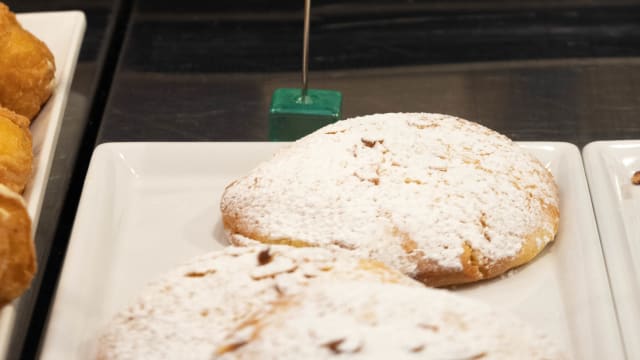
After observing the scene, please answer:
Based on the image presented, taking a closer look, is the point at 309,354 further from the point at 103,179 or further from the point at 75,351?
the point at 103,179

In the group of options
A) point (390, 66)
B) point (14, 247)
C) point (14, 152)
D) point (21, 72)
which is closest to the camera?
point (14, 247)

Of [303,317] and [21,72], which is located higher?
[21,72]

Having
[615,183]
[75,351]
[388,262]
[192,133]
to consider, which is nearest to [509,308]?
[388,262]

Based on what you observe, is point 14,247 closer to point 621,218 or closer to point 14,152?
point 14,152

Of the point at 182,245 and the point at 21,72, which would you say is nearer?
the point at 182,245

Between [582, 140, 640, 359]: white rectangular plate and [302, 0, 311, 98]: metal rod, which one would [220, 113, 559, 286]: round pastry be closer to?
[582, 140, 640, 359]: white rectangular plate

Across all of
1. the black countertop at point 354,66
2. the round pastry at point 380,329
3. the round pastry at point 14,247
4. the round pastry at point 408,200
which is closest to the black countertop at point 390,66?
the black countertop at point 354,66

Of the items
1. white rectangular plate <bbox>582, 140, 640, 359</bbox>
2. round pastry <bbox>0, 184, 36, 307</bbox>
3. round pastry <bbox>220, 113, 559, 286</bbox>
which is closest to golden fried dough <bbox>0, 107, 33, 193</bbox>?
round pastry <bbox>0, 184, 36, 307</bbox>

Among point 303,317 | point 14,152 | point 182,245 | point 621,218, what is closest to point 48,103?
point 14,152

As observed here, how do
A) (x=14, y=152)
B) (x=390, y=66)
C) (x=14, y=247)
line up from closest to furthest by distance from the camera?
1. (x=14, y=247)
2. (x=14, y=152)
3. (x=390, y=66)
